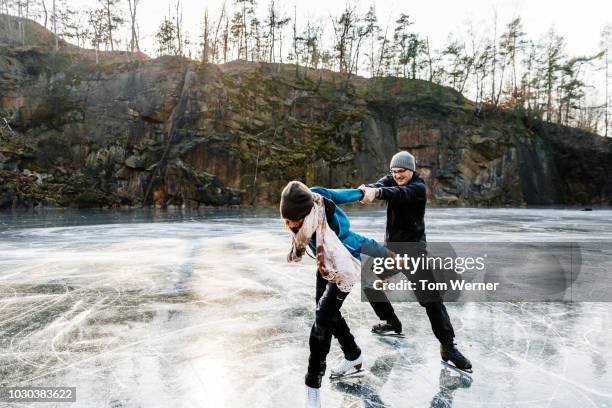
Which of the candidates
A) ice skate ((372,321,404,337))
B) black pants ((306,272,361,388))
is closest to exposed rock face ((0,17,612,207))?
ice skate ((372,321,404,337))

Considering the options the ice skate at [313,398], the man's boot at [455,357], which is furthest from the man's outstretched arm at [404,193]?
the ice skate at [313,398]

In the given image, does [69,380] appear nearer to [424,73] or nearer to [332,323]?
[332,323]

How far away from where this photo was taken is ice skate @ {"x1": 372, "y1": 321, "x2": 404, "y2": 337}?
12.0 ft

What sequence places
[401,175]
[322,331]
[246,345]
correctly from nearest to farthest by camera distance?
1. [322,331]
2. [401,175]
3. [246,345]

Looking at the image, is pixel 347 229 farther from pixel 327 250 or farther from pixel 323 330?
pixel 323 330

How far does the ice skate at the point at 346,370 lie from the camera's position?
2.79m

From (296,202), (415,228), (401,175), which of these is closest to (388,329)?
(415,228)

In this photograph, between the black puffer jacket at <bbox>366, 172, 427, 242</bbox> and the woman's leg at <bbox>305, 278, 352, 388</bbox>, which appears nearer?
the woman's leg at <bbox>305, 278, 352, 388</bbox>

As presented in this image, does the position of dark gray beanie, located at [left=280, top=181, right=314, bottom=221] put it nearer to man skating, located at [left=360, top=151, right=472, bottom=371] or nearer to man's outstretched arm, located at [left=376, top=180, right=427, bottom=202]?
man's outstretched arm, located at [left=376, top=180, right=427, bottom=202]

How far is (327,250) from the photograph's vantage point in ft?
7.60

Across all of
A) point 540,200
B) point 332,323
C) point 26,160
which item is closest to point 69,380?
point 332,323

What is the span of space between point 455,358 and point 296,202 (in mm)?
1797

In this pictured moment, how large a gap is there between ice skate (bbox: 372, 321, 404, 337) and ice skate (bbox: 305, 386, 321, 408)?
145cm

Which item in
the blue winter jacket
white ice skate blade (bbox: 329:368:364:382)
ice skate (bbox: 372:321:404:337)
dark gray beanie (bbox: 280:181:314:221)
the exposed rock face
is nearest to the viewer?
dark gray beanie (bbox: 280:181:314:221)
